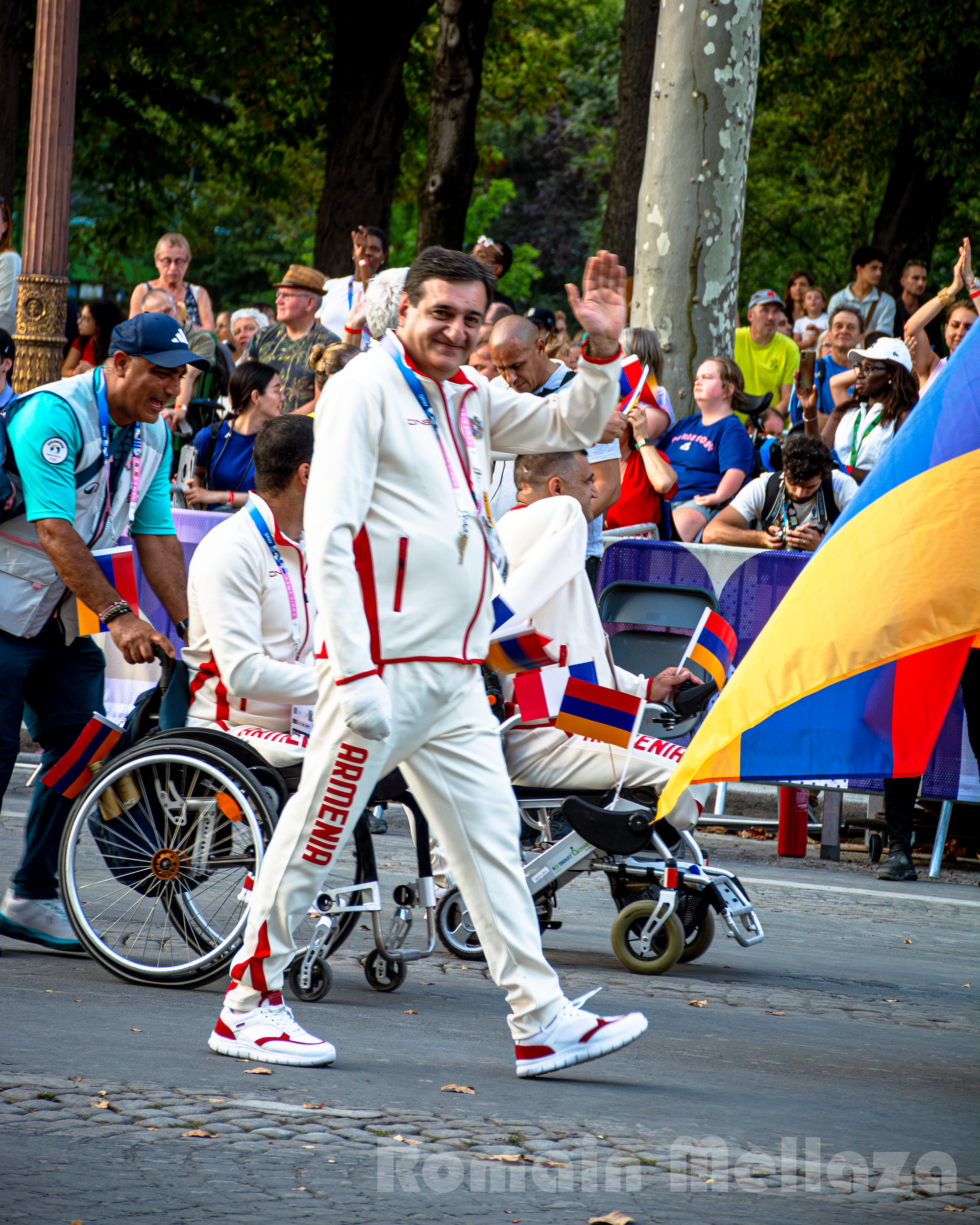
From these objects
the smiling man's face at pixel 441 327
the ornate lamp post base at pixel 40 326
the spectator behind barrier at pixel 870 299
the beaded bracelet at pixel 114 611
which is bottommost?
the beaded bracelet at pixel 114 611

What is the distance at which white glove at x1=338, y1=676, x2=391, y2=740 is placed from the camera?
14.4 feet

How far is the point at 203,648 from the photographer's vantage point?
234 inches

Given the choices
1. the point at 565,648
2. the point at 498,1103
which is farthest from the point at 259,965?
the point at 565,648

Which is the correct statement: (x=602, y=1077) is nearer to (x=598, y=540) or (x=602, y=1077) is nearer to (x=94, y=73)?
(x=598, y=540)

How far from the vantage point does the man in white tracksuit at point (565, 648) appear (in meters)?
6.11

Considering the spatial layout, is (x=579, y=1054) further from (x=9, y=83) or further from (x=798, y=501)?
(x=9, y=83)

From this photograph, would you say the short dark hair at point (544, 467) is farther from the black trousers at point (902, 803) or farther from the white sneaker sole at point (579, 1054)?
the black trousers at point (902, 803)

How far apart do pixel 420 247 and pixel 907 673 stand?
14.3m

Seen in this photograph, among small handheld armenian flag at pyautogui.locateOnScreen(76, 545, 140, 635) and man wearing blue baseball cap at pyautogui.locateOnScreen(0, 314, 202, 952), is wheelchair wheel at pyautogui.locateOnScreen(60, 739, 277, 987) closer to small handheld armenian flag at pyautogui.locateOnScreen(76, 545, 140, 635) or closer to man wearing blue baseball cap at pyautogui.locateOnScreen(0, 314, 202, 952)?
man wearing blue baseball cap at pyautogui.locateOnScreen(0, 314, 202, 952)

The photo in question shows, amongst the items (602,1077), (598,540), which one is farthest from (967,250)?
(602,1077)

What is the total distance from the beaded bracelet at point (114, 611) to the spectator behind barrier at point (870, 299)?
1062 cm

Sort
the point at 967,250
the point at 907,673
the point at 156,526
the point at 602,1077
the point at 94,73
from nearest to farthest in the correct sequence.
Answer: the point at 602,1077 → the point at 907,673 → the point at 156,526 → the point at 967,250 → the point at 94,73

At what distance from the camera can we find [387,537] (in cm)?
454

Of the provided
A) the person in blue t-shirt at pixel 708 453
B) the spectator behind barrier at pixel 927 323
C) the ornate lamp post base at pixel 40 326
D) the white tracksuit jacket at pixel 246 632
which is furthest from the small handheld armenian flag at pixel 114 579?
the spectator behind barrier at pixel 927 323
